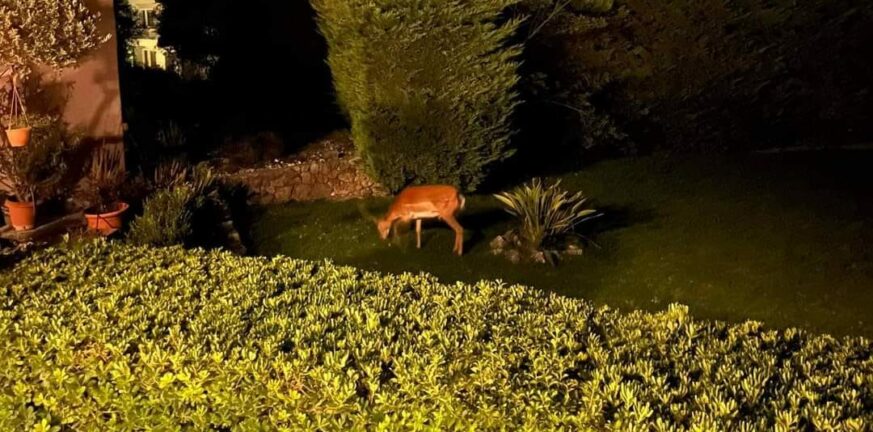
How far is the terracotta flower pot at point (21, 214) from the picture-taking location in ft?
22.3

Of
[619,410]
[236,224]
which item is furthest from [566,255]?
[619,410]

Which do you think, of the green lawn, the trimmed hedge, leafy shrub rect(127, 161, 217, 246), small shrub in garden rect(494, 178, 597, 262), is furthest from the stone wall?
the trimmed hedge

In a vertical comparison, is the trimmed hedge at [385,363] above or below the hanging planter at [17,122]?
below

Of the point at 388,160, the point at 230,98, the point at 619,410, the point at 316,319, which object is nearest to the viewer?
the point at 619,410

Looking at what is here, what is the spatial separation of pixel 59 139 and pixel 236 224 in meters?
1.92

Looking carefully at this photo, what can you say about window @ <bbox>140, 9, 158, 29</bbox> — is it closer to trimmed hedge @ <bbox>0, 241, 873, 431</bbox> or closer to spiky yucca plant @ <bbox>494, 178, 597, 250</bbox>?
spiky yucca plant @ <bbox>494, 178, 597, 250</bbox>

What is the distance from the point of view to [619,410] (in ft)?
9.47

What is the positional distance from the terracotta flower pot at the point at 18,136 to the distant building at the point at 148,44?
808 cm

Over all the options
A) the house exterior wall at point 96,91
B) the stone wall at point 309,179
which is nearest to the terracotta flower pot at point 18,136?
the house exterior wall at point 96,91

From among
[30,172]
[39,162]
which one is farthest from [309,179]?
[30,172]

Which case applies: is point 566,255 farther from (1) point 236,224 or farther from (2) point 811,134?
(2) point 811,134

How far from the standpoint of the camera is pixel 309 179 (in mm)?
9672

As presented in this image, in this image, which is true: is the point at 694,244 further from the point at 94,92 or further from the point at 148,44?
the point at 148,44

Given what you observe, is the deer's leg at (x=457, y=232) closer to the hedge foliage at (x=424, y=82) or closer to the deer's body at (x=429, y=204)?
the deer's body at (x=429, y=204)
